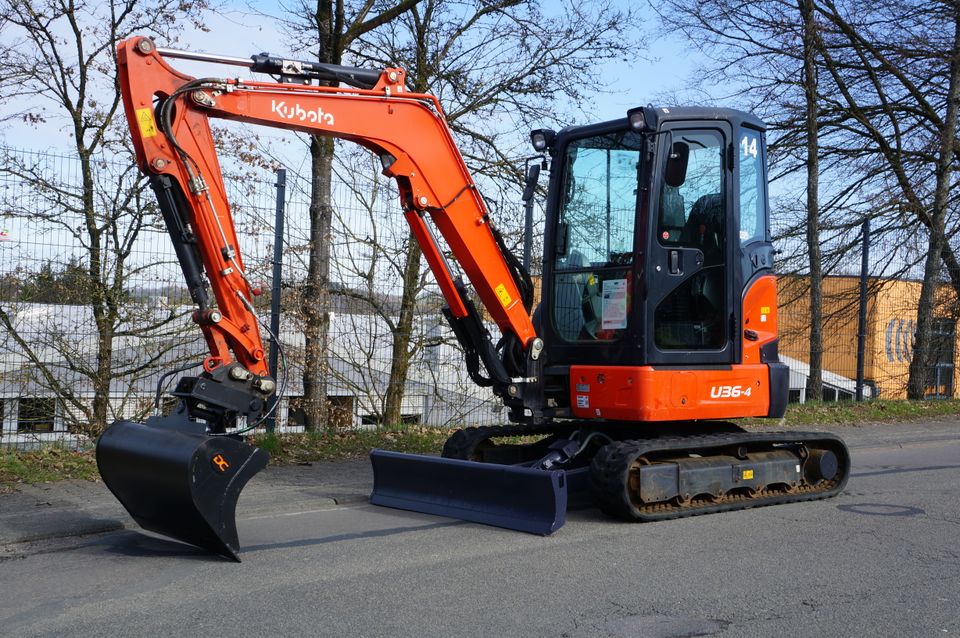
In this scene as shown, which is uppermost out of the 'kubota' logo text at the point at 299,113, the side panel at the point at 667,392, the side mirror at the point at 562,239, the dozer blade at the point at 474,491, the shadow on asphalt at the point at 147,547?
the 'kubota' logo text at the point at 299,113

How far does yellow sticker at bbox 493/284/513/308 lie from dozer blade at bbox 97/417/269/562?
93.1 inches

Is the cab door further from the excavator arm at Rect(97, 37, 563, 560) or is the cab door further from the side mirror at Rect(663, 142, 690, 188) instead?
the excavator arm at Rect(97, 37, 563, 560)

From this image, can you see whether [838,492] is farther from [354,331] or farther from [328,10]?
[328,10]

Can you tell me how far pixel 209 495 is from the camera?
5.60 meters

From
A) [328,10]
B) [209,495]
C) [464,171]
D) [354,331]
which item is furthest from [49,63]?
[209,495]

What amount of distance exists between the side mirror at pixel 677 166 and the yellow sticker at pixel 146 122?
12.0 ft

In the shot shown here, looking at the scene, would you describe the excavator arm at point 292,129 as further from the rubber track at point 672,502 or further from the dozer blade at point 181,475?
the rubber track at point 672,502

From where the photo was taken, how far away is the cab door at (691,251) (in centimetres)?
730

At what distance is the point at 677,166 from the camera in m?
7.23

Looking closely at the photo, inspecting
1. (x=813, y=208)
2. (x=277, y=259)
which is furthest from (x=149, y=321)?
(x=813, y=208)

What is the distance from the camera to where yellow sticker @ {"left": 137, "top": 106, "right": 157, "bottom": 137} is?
19.2ft

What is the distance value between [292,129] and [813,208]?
1309 cm

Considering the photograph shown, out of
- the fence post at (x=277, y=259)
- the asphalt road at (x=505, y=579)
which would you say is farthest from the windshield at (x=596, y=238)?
the fence post at (x=277, y=259)

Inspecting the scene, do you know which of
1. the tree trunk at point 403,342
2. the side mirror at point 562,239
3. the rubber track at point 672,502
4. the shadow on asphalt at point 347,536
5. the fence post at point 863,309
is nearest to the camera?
the shadow on asphalt at point 347,536
